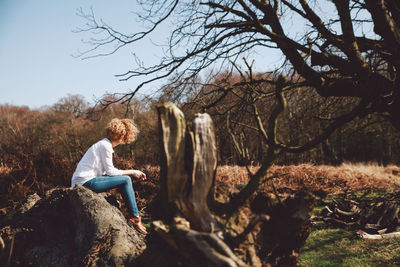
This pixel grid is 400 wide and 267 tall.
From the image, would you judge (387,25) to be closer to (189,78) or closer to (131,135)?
(189,78)

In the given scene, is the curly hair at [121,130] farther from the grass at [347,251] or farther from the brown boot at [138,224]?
the grass at [347,251]

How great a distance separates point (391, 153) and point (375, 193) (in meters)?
20.0

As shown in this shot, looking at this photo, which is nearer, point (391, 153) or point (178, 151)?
point (178, 151)

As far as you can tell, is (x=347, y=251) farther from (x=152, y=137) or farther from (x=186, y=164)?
(x=152, y=137)

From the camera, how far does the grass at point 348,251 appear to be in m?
3.30

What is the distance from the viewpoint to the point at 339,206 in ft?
17.7

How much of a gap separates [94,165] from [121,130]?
23.0 inches

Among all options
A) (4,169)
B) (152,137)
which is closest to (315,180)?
(4,169)

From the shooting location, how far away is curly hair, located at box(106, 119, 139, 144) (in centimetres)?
367

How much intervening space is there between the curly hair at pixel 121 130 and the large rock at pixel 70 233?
3.10 feet

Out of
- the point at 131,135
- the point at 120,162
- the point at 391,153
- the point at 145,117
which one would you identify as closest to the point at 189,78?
the point at 131,135

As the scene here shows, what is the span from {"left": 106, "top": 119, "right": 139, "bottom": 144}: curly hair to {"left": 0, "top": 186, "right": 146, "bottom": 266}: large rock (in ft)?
3.10

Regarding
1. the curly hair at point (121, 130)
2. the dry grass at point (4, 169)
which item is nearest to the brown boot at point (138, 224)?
the curly hair at point (121, 130)

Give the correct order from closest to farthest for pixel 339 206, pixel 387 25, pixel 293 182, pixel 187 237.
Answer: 1. pixel 187 237
2. pixel 387 25
3. pixel 339 206
4. pixel 293 182
